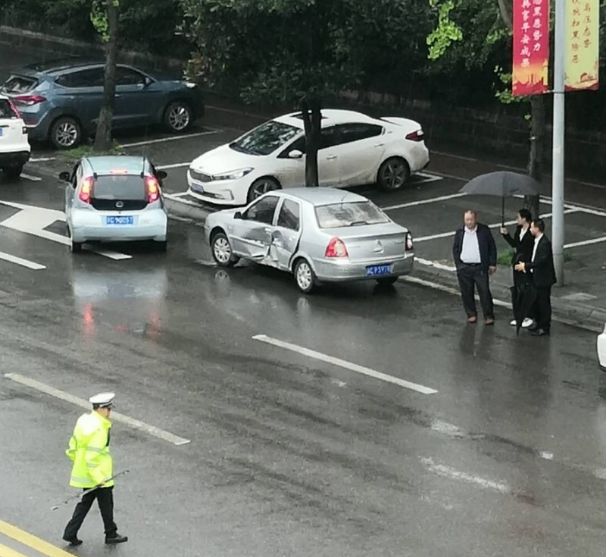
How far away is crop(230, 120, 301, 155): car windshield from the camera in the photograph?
2762 cm

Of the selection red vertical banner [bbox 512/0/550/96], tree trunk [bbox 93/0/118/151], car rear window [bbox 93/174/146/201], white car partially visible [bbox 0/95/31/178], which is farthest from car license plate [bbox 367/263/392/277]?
tree trunk [bbox 93/0/118/151]

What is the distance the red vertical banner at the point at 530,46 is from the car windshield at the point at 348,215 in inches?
106

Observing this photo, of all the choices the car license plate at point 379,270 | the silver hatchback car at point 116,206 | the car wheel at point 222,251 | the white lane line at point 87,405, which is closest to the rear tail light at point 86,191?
the silver hatchback car at point 116,206

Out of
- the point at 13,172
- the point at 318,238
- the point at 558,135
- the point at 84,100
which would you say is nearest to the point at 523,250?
the point at 558,135

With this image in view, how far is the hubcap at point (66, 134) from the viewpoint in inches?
1272

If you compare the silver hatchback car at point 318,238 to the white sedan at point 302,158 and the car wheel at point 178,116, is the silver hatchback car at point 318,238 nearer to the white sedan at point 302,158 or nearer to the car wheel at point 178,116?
the white sedan at point 302,158

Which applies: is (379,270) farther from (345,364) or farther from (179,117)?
(179,117)

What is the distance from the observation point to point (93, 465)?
1162cm

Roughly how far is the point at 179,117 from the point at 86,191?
35.7 feet

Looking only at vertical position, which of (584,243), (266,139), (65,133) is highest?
(266,139)

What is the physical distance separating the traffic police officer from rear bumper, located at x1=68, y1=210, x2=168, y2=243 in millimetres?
11761

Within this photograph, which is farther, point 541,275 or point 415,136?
point 415,136

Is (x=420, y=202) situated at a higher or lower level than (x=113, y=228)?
lower

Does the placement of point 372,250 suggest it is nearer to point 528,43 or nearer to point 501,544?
point 528,43
